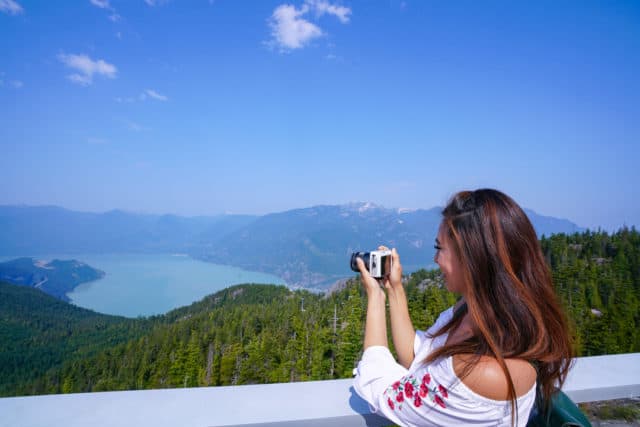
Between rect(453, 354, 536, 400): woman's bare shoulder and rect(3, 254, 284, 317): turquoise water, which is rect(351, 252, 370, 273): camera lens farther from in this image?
rect(3, 254, 284, 317): turquoise water

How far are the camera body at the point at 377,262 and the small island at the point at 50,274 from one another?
14667 centimetres

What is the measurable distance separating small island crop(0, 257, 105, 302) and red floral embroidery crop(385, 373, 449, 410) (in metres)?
147

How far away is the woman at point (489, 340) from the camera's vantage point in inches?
41.7

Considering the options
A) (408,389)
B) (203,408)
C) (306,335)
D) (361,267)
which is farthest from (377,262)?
(306,335)

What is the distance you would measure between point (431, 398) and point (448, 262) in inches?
17.1

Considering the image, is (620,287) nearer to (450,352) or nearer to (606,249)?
(606,249)

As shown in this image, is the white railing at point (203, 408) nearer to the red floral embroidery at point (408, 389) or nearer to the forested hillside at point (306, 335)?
the red floral embroidery at point (408, 389)

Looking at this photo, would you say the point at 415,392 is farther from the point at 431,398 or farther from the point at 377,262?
the point at 377,262

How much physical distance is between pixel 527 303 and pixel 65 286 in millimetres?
171746

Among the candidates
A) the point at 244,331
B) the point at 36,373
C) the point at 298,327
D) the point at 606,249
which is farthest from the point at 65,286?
the point at 606,249

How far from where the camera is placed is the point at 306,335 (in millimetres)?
23375

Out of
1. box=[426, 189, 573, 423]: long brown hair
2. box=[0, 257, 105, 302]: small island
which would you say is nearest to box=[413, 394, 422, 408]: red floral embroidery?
box=[426, 189, 573, 423]: long brown hair

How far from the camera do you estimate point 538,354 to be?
1066 mm

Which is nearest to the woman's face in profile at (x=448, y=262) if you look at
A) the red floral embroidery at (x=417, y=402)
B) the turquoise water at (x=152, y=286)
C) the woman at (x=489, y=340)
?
the woman at (x=489, y=340)
